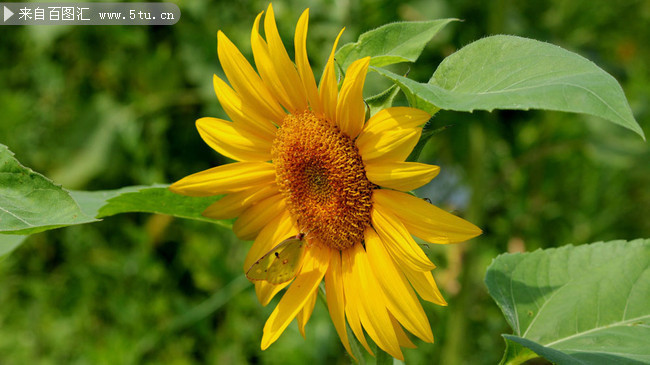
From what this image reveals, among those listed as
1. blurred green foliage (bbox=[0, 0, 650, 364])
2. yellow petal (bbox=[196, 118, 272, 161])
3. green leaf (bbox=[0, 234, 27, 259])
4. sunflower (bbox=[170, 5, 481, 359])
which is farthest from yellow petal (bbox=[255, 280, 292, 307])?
blurred green foliage (bbox=[0, 0, 650, 364])

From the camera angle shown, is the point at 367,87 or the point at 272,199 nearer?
the point at 272,199

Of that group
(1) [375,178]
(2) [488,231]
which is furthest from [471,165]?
(1) [375,178]

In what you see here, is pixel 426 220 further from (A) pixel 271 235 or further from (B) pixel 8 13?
(B) pixel 8 13

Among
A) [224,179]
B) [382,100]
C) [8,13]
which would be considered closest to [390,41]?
[382,100]

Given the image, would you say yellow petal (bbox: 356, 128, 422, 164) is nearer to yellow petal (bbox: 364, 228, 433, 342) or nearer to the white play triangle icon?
yellow petal (bbox: 364, 228, 433, 342)

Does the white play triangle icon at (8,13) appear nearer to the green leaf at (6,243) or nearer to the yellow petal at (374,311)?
the green leaf at (6,243)

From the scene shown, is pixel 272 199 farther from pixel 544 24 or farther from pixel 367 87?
pixel 544 24
